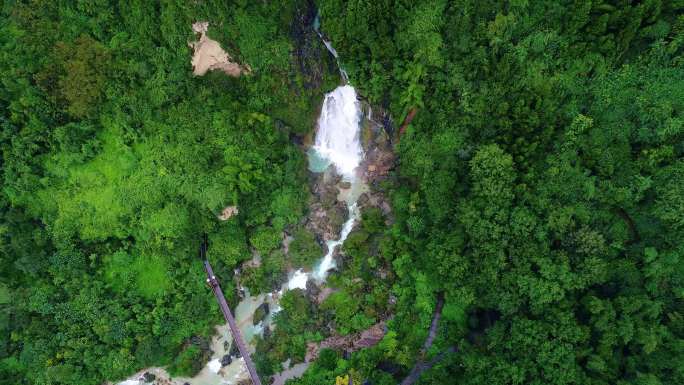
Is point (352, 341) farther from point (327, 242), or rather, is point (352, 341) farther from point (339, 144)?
point (339, 144)

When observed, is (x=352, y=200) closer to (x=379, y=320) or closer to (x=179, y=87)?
(x=379, y=320)

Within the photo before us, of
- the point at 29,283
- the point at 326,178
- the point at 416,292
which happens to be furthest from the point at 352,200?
the point at 29,283

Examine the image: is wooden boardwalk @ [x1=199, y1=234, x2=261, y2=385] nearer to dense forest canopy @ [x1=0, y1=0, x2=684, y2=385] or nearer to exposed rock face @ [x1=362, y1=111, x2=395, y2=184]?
dense forest canopy @ [x1=0, y1=0, x2=684, y2=385]

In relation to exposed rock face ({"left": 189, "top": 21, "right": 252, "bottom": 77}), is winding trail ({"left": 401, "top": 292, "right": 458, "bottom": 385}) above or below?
below

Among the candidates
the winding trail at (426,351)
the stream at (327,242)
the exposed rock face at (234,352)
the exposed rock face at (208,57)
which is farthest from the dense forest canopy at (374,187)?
the exposed rock face at (234,352)

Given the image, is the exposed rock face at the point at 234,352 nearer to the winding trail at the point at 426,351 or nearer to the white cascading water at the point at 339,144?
the white cascading water at the point at 339,144

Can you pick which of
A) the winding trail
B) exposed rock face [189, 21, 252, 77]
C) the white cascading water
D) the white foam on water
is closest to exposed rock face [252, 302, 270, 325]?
the white cascading water

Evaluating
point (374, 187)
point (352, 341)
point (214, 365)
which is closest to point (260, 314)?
point (214, 365)
